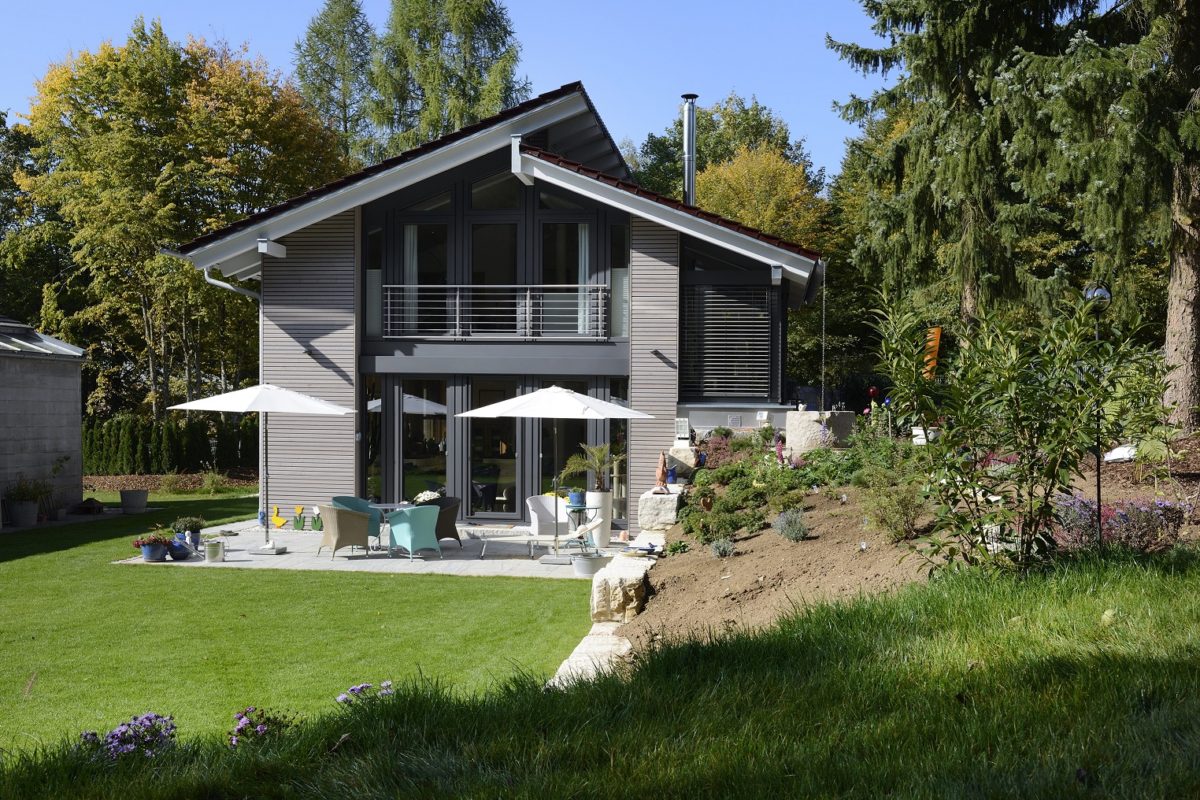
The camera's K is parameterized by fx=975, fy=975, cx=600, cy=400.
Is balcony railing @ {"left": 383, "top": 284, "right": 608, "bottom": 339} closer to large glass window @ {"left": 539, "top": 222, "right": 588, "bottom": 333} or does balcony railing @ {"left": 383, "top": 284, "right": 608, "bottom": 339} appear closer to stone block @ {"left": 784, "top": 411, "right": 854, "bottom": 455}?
large glass window @ {"left": 539, "top": 222, "right": 588, "bottom": 333}

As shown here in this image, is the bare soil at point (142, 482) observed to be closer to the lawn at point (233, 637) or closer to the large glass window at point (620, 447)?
the lawn at point (233, 637)

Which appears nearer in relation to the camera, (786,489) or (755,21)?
(786,489)

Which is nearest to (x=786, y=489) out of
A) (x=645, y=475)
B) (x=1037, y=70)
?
(x=645, y=475)

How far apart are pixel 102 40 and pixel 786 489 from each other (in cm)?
2689

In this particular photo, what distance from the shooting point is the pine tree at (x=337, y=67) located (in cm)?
3931

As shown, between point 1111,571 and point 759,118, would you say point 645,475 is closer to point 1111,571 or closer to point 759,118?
point 1111,571

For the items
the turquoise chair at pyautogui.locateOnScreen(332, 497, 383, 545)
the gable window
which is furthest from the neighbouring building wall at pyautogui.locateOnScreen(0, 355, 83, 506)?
the gable window

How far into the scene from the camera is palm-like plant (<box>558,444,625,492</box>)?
14914mm

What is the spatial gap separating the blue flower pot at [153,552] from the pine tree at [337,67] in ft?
94.3

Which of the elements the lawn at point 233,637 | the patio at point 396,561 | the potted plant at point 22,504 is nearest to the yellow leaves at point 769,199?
the patio at point 396,561

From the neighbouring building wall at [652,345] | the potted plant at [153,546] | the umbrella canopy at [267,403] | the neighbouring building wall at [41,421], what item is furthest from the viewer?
the neighbouring building wall at [41,421]

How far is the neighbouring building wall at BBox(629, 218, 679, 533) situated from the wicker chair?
15.2 ft

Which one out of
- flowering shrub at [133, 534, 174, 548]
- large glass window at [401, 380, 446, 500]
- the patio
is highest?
large glass window at [401, 380, 446, 500]

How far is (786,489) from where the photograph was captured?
11.3 metres
